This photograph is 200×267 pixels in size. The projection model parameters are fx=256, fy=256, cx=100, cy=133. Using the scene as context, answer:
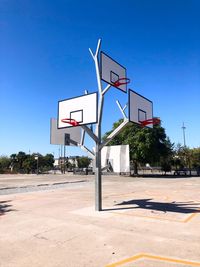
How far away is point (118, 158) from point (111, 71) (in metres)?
4.68

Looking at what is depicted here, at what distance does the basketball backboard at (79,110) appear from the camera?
36.8ft

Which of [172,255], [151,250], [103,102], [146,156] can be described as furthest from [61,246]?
[146,156]

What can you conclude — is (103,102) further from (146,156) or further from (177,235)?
(146,156)

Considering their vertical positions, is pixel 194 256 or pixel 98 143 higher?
pixel 98 143

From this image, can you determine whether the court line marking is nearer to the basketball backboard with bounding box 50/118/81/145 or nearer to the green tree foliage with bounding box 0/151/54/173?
the basketball backboard with bounding box 50/118/81/145

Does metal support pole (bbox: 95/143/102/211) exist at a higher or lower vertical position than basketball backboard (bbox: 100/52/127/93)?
lower

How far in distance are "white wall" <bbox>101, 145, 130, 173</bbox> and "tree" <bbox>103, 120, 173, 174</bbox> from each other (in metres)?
25.9

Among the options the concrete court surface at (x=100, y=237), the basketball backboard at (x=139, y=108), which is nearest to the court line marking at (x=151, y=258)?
the concrete court surface at (x=100, y=237)

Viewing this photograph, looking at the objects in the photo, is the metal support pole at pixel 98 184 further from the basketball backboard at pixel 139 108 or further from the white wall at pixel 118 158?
the basketball backboard at pixel 139 108

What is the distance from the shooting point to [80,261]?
563 cm

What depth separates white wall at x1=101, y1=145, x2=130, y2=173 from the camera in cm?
1362

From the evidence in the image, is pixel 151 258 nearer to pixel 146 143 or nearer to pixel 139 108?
pixel 139 108

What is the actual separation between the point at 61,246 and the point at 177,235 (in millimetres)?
3381

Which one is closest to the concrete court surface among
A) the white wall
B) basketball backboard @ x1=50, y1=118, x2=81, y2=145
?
the white wall
